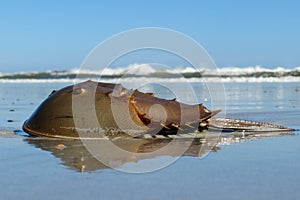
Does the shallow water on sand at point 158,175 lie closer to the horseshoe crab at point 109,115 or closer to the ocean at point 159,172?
the ocean at point 159,172

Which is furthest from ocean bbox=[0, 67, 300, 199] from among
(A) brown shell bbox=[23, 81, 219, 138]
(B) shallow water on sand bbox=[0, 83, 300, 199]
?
(A) brown shell bbox=[23, 81, 219, 138]

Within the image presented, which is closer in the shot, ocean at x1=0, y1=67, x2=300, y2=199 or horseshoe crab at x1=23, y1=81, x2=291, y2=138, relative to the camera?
ocean at x1=0, y1=67, x2=300, y2=199

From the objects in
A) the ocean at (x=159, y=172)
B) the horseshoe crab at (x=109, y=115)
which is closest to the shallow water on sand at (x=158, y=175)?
the ocean at (x=159, y=172)

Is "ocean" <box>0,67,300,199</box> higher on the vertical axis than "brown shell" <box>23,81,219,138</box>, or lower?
lower

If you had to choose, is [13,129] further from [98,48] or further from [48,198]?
[48,198]

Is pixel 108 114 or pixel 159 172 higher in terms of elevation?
pixel 108 114

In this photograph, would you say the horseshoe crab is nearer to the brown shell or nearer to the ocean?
the brown shell

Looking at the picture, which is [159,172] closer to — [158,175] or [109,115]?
[158,175]

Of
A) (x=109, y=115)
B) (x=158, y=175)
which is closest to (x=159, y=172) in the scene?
(x=158, y=175)
